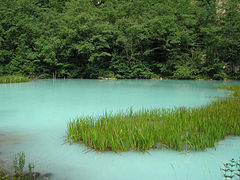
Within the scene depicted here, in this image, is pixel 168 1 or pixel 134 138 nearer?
pixel 134 138

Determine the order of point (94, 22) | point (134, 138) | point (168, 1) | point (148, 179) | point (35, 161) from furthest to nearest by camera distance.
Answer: point (168, 1)
point (94, 22)
point (134, 138)
point (35, 161)
point (148, 179)

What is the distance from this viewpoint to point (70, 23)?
20.5 metres

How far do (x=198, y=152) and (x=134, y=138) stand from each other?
0.88 meters

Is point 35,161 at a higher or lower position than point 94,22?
lower

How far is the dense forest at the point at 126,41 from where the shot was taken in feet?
63.9

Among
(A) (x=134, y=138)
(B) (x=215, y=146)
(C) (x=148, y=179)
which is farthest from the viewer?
(B) (x=215, y=146)

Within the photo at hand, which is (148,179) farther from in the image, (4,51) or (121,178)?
(4,51)

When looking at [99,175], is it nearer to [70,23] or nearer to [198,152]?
[198,152]

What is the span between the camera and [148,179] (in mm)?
2867

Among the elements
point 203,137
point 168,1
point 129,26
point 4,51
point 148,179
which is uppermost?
point 168,1

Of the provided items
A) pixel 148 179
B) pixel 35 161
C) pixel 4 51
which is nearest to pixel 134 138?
pixel 148 179

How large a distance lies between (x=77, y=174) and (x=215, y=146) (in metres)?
2.04

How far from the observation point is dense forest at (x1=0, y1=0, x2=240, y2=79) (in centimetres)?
1947

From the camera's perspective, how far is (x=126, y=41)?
20.2m
